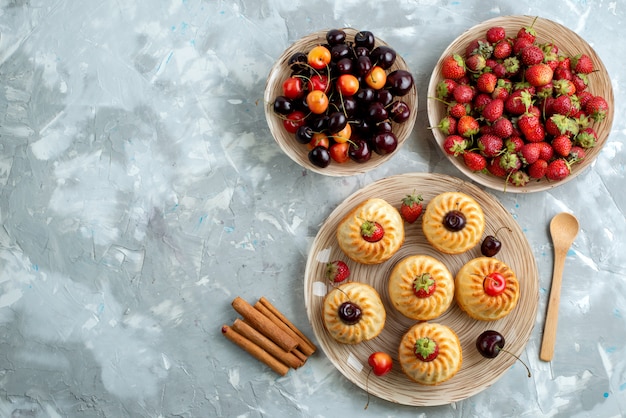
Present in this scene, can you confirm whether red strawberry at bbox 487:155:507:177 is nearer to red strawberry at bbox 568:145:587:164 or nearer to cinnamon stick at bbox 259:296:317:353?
red strawberry at bbox 568:145:587:164

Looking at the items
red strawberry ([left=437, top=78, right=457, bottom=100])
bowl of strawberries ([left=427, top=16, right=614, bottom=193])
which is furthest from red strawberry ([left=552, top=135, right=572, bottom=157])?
red strawberry ([left=437, top=78, right=457, bottom=100])

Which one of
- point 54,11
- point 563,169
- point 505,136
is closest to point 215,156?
point 54,11

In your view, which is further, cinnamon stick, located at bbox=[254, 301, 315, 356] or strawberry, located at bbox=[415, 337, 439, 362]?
cinnamon stick, located at bbox=[254, 301, 315, 356]

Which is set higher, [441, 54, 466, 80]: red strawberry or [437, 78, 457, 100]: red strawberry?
[441, 54, 466, 80]: red strawberry

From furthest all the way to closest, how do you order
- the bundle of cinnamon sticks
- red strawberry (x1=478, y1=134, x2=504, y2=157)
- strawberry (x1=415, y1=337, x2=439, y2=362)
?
1. the bundle of cinnamon sticks
2. red strawberry (x1=478, y1=134, x2=504, y2=157)
3. strawberry (x1=415, y1=337, x2=439, y2=362)

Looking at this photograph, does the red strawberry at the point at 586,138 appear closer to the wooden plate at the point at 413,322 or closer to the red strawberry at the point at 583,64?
the red strawberry at the point at 583,64
